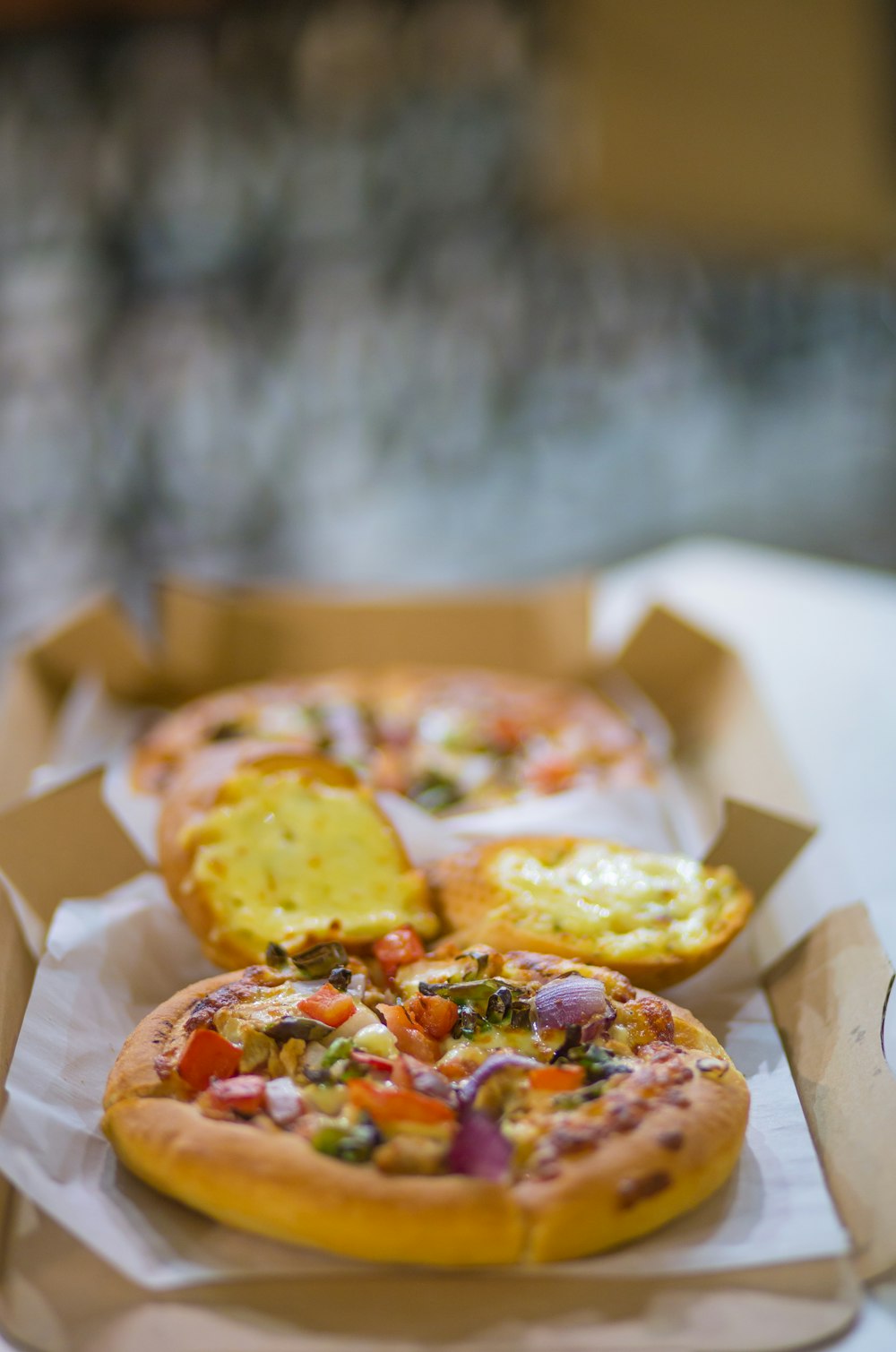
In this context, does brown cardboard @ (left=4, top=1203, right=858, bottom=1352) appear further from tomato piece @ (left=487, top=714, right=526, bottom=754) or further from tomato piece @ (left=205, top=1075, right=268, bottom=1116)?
tomato piece @ (left=487, top=714, right=526, bottom=754)

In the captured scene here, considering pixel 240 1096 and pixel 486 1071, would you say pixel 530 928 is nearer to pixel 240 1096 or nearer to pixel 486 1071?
pixel 486 1071

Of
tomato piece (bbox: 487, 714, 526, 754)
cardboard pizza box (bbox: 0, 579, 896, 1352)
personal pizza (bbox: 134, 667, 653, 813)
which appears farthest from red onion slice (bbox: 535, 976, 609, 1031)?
tomato piece (bbox: 487, 714, 526, 754)

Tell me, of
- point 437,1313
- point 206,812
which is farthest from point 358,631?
point 437,1313

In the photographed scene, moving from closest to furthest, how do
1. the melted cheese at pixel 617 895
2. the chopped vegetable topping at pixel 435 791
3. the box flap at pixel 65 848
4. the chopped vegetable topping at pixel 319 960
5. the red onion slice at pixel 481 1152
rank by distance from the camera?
the red onion slice at pixel 481 1152, the chopped vegetable topping at pixel 319 960, the melted cheese at pixel 617 895, the box flap at pixel 65 848, the chopped vegetable topping at pixel 435 791

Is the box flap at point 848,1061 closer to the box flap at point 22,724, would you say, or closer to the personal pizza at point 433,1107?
the personal pizza at point 433,1107

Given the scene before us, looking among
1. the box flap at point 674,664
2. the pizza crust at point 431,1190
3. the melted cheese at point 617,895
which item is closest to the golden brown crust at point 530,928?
the melted cheese at point 617,895

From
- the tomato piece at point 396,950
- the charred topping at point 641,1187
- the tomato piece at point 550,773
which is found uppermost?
the tomato piece at point 396,950
